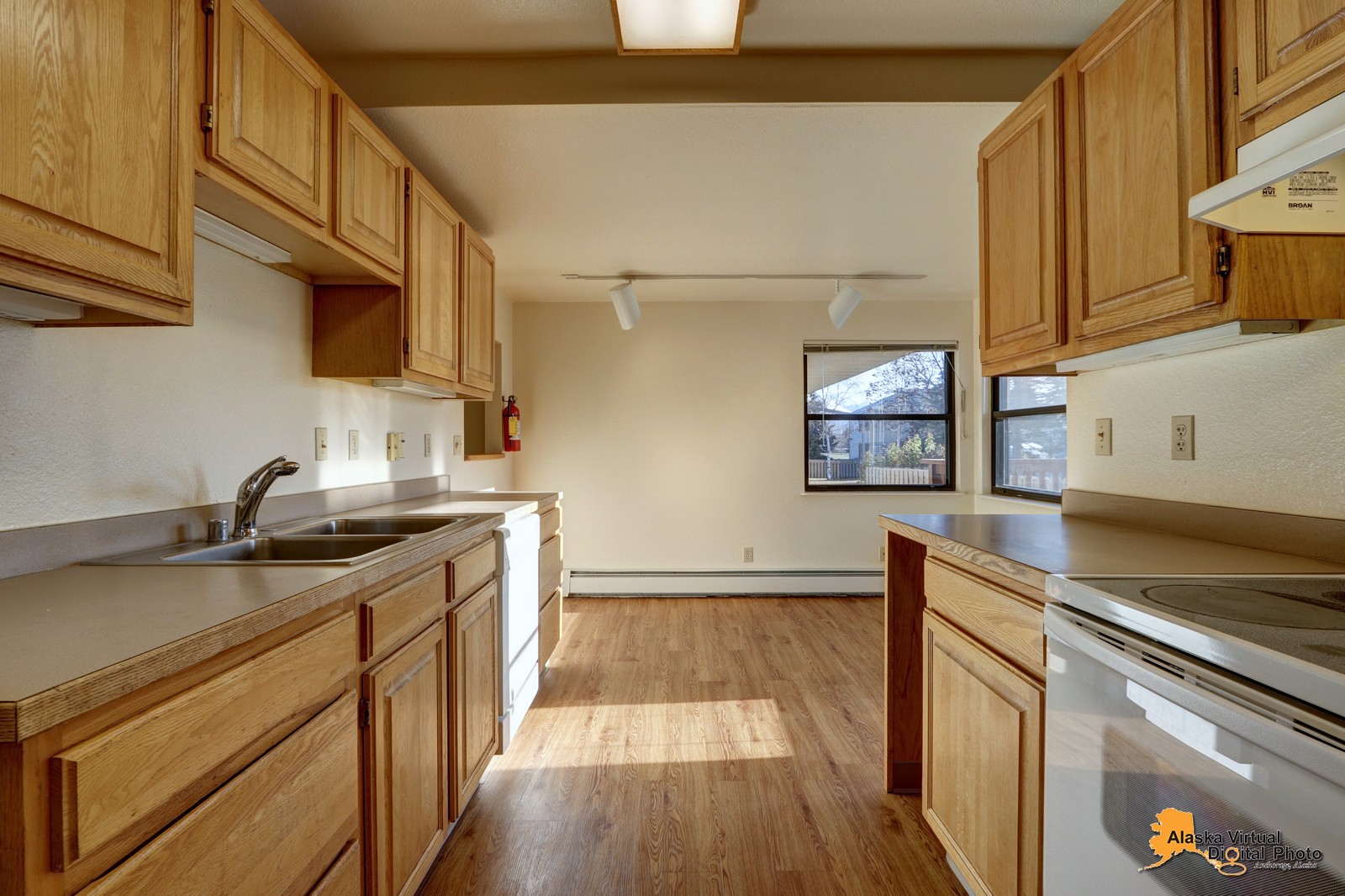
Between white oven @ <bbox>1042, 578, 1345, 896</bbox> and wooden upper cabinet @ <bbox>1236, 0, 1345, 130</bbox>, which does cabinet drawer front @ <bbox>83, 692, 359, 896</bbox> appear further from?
wooden upper cabinet @ <bbox>1236, 0, 1345, 130</bbox>

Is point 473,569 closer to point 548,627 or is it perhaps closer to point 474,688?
point 474,688

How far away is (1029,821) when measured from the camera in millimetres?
1188

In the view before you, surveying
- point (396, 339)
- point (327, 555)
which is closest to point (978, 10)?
point (396, 339)

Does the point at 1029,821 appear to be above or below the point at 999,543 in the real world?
below

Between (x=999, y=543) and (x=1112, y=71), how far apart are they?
3.68ft

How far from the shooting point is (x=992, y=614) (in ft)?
4.47

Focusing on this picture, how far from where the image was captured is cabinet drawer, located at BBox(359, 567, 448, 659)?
1258 millimetres

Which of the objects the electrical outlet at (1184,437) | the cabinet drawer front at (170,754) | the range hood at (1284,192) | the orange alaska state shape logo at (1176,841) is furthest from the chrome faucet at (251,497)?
the electrical outlet at (1184,437)

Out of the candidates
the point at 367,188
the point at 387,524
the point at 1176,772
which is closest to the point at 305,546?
the point at 387,524

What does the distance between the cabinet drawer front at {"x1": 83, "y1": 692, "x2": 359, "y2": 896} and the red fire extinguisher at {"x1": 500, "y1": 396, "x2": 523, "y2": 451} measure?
313 cm

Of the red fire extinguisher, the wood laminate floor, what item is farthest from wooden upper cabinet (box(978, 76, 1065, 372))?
the red fire extinguisher

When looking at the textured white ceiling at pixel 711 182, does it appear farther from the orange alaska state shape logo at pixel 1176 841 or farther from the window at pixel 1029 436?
the orange alaska state shape logo at pixel 1176 841

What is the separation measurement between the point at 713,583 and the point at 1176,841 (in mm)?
3967

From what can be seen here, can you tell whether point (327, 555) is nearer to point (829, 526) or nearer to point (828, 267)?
point (828, 267)
